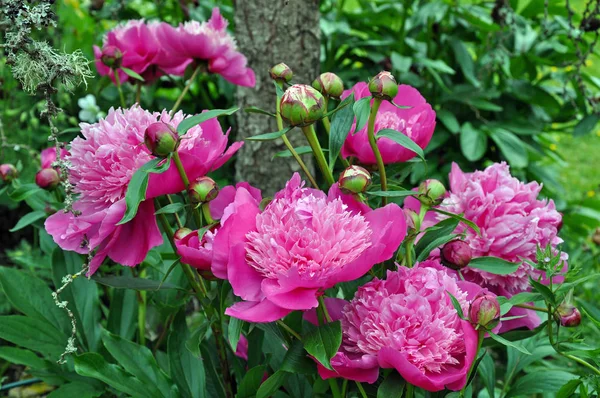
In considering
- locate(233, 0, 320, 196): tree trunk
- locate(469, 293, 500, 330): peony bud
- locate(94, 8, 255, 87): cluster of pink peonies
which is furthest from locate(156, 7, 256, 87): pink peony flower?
locate(469, 293, 500, 330): peony bud

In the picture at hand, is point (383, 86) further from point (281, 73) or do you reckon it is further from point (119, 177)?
point (119, 177)

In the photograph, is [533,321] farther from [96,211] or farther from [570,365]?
[570,365]

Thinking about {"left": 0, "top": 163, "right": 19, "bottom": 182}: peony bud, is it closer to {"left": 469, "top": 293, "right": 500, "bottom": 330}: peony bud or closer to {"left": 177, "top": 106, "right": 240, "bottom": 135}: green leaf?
{"left": 177, "top": 106, "right": 240, "bottom": 135}: green leaf

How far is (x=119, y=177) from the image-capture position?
0.82m

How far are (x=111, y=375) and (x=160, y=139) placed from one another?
42 centimetres

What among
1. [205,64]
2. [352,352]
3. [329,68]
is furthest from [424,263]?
[329,68]

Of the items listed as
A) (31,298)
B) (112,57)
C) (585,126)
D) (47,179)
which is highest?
(112,57)

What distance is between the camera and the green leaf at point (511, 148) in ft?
6.67

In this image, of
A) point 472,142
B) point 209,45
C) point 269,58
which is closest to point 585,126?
point 472,142

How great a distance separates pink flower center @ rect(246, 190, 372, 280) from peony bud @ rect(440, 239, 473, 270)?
0.50 ft

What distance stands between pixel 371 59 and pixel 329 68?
15cm

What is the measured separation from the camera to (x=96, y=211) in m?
0.86

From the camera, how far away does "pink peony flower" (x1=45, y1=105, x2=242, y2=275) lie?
0.81 meters

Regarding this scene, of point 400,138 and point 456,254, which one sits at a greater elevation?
point 400,138
